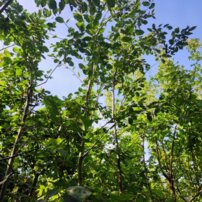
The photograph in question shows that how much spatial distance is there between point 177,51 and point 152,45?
16.2 inches

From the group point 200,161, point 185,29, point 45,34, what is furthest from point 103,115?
point 200,161

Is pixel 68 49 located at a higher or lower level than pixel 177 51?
lower

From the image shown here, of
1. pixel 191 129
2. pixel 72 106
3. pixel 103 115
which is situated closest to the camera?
pixel 72 106

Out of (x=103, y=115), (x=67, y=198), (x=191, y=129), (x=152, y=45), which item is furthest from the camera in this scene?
(x=191, y=129)

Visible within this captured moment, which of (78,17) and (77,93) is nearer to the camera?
(78,17)

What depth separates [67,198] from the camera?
140 cm

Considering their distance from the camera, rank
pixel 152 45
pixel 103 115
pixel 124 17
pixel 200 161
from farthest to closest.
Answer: pixel 200 161
pixel 103 115
pixel 152 45
pixel 124 17

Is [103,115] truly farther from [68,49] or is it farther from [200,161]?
[200,161]

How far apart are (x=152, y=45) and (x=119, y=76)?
2.46 ft

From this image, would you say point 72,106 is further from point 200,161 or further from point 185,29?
point 200,161

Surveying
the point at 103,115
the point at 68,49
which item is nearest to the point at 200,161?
the point at 103,115

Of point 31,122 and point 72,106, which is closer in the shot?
point 72,106

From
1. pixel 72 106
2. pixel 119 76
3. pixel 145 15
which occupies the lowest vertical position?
pixel 72 106

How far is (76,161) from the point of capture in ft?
11.9
